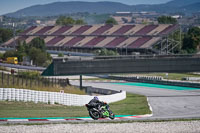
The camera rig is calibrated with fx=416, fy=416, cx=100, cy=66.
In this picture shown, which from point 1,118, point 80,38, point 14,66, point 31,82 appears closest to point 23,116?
point 1,118

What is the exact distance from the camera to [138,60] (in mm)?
52312

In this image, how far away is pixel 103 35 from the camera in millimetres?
134500

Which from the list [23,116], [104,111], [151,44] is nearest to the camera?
[104,111]

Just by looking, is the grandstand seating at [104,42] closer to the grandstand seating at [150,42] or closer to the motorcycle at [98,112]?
the grandstand seating at [150,42]

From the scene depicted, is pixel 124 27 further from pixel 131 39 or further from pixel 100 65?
pixel 100 65

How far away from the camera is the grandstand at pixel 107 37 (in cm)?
11381

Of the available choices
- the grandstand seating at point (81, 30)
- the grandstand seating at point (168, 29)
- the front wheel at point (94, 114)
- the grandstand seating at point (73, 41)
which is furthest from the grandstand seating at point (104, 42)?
the front wheel at point (94, 114)

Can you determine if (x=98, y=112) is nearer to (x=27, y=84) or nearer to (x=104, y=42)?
(x=27, y=84)

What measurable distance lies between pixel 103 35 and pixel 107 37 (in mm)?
2291

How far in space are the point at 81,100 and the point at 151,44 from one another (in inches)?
3095

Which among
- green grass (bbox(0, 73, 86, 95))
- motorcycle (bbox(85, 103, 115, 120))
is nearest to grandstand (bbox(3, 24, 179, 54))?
green grass (bbox(0, 73, 86, 95))

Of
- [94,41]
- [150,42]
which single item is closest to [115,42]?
[94,41]

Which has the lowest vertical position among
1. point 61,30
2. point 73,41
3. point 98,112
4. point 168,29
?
point 98,112

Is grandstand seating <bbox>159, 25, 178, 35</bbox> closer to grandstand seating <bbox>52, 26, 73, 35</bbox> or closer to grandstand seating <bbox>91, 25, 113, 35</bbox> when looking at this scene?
grandstand seating <bbox>91, 25, 113, 35</bbox>
